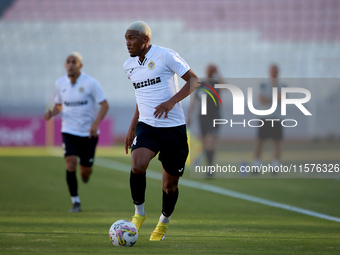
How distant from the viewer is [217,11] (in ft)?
97.7

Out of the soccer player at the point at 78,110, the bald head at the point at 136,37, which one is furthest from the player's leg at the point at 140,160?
the soccer player at the point at 78,110

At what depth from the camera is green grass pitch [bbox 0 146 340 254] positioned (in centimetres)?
451

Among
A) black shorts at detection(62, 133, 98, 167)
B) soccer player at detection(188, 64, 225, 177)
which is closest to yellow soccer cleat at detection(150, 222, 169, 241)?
black shorts at detection(62, 133, 98, 167)

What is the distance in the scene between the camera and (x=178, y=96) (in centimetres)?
477

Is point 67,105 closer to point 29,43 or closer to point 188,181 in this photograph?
point 188,181

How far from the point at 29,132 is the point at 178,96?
19.6 meters

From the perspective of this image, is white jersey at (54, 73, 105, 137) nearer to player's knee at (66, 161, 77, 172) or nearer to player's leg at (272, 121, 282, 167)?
player's knee at (66, 161, 77, 172)

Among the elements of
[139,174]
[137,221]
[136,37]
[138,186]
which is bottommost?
[137,221]

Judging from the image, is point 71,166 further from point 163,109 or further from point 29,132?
point 29,132

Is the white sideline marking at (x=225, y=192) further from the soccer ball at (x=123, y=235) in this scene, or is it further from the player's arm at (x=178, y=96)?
the soccer ball at (x=123, y=235)

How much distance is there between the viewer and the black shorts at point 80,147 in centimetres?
746

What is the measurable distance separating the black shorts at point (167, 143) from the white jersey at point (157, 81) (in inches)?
2.7

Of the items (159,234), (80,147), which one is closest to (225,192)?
(80,147)

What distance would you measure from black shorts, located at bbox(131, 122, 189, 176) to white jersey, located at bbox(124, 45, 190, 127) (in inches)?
2.7
